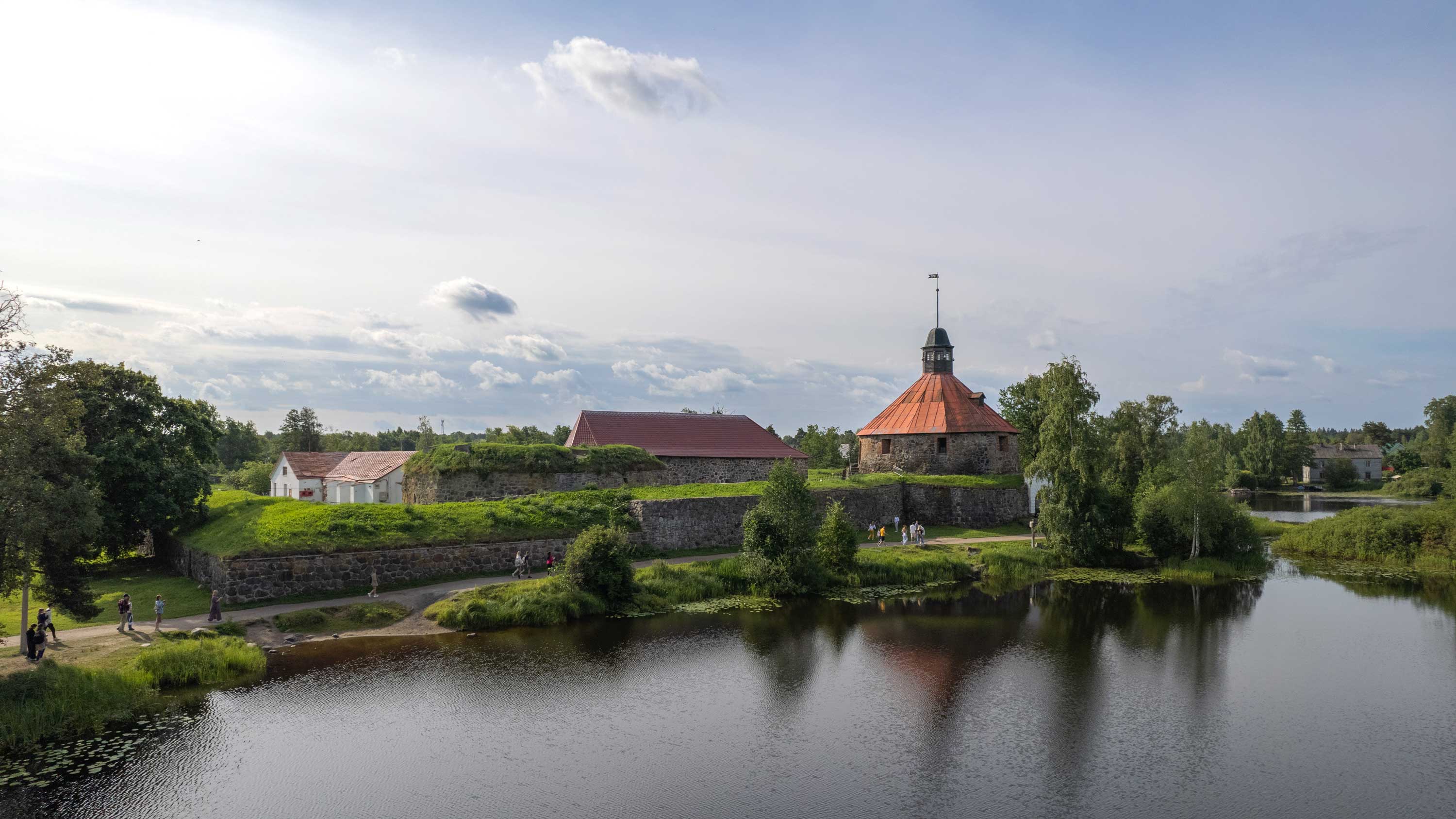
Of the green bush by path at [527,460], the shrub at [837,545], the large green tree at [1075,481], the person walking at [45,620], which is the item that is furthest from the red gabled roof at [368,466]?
the large green tree at [1075,481]

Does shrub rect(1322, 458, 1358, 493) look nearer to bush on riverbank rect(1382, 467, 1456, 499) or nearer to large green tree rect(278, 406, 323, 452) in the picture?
bush on riverbank rect(1382, 467, 1456, 499)

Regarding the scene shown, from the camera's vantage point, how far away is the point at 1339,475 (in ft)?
247

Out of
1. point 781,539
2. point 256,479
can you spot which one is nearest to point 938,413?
point 781,539

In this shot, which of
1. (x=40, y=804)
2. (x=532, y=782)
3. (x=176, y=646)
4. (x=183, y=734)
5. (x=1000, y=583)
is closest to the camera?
(x=40, y=804)

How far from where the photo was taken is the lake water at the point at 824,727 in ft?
35.1

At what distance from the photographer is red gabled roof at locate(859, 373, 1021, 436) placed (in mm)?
37875

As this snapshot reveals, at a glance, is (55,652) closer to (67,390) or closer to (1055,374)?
(67,390)

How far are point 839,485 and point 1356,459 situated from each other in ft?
263

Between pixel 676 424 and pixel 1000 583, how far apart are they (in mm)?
17068

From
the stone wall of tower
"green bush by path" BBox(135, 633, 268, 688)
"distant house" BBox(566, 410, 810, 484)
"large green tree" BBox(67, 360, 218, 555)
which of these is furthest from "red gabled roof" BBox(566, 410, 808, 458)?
"green bush by path" BBox(135, 633, 268, 688)

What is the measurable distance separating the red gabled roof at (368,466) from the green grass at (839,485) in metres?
11.3

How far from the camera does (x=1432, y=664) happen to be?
1684 cm

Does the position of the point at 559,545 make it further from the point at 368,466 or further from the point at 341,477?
the point at 341,477

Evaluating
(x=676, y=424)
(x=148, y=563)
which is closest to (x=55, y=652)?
(x=148, y=563)
